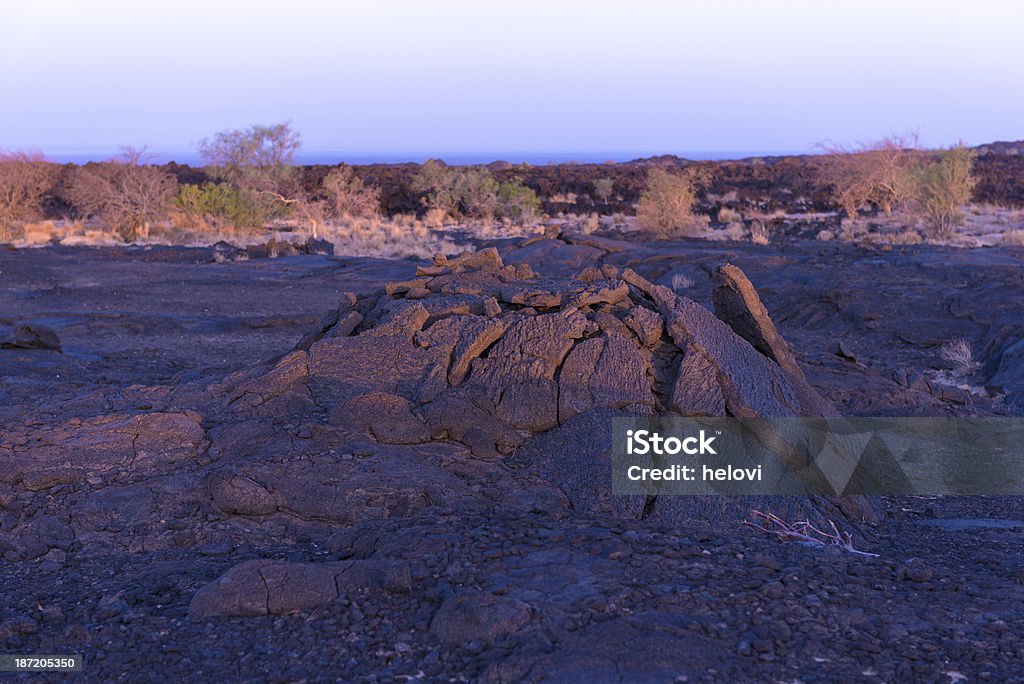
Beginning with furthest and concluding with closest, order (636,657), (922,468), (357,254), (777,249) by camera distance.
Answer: (357,254) → (777,249) → (922,468) → (636,657)

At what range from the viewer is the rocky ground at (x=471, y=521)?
3717 mm

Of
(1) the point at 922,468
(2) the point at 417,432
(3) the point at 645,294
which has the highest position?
(3) the point at 645,294

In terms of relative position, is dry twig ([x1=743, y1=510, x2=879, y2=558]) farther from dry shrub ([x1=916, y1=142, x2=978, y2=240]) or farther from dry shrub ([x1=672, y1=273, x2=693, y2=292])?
dry shrub ([x1=916, y1=142, x2=978, y2=240])

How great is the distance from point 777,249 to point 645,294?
610 inches

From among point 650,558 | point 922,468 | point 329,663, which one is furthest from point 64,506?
point 922,468

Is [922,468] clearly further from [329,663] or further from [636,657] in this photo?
[329,663]

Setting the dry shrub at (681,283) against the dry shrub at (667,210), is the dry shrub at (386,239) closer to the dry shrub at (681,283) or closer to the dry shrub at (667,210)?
the dry shrub at (667,210)

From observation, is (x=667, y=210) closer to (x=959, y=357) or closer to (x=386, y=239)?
(x=386, y=239)

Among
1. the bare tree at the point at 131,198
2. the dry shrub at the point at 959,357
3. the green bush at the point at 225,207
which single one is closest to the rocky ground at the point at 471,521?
the dry shrub at the point at 959,357

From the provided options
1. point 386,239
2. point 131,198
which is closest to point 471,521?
point 386,239

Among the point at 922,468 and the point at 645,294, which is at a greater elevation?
the point at 645,294

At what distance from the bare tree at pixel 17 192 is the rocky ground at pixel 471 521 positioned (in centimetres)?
2360

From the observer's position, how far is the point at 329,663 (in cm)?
369

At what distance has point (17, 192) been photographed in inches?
1245
